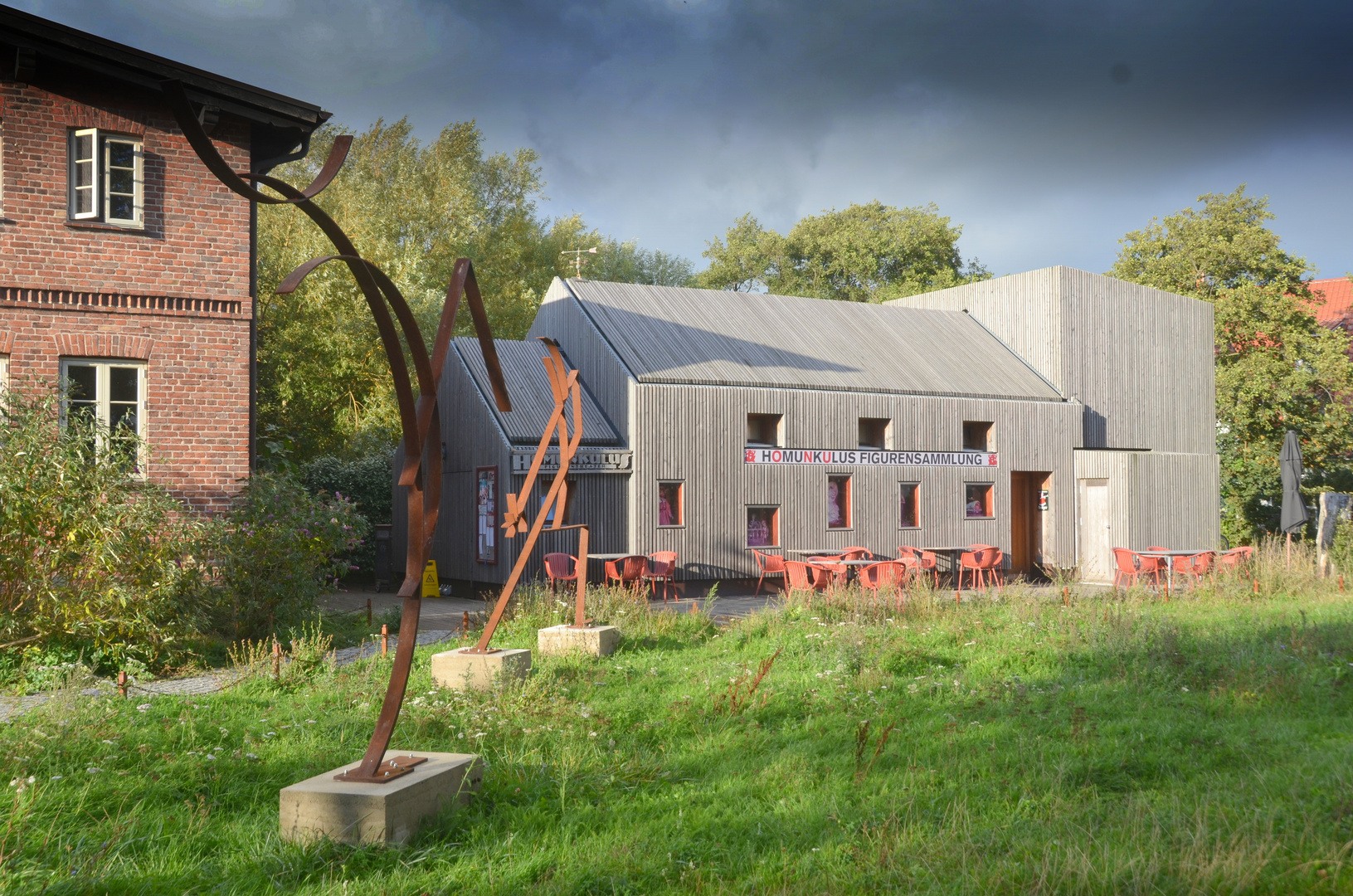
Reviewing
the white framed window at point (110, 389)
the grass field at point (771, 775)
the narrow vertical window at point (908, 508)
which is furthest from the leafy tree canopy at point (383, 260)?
the grass field at point (771, 775)

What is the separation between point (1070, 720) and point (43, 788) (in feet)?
20.2

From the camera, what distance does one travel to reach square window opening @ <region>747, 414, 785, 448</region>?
20234mm

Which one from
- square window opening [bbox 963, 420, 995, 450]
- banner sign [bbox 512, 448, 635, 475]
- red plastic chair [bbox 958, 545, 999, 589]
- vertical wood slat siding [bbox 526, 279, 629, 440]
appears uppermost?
vertical wood slat siding [bbox 526, 279, 629, 440]

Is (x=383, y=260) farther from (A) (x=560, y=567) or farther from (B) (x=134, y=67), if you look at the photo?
(B) (x=134, y=67)

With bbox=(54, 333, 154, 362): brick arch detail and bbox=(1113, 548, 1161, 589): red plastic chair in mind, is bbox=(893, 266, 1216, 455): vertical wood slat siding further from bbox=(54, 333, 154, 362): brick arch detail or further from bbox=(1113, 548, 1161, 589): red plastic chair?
bbox=(54, 333, 154, 362): brick arch detail

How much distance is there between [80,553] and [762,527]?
12.9 meters

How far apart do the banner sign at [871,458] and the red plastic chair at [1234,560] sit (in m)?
5.59

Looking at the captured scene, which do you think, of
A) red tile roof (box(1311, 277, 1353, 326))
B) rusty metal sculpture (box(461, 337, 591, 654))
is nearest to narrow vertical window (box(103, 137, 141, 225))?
rusty metal sculpture (box(461, 337, 591, 654))

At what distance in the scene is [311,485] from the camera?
22625mm

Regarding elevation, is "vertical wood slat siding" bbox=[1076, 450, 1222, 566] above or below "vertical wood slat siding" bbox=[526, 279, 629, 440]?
below

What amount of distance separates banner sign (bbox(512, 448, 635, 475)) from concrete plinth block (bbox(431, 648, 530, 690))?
880cm

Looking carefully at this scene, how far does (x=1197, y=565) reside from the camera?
1708cm

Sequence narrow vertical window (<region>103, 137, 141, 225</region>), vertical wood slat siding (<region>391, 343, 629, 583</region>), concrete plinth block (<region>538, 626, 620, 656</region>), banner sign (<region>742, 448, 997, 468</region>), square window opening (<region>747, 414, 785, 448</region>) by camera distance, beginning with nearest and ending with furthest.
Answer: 1. concrete plinth block (<region>538, 626, 620, 656</region>)
2. narrow vertical window (<region>103, 137, 141, 225</region>)
3. vertical wood slat siding (<region>391, 343, 629, 583</region>)
4. banner sign (<region>742, 448, 997, 468</region>)
5. square window opening (<region>747, 414, 785, 448</region>)

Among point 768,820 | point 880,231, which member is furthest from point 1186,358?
point 768,820
